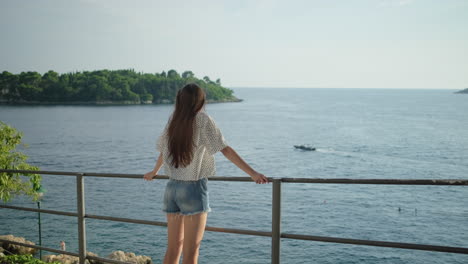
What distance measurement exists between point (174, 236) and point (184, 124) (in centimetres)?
78

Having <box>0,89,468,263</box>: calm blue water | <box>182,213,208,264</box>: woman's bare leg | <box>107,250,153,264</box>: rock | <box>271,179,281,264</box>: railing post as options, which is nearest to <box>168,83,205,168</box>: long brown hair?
<box>182,213,208,264</box>: woman's bare leg

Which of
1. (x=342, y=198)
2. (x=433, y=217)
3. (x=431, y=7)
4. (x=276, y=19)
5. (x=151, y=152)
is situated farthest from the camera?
(x=276, y=19)

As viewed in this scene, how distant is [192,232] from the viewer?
2777 millimetres

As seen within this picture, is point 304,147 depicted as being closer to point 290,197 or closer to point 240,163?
point 290,197

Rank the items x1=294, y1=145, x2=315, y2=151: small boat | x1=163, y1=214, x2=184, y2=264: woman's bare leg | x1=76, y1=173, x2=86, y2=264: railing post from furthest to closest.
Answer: x1=294, y1=145, x2=315, y2=151: small boat, x1=76, y1=173, x2=86, y2=264: railing post, x1=163, y1=214, x2=184, y2=264: woman's bare leg

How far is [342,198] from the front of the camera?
41.5 meters

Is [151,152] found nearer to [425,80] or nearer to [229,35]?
[229,35]

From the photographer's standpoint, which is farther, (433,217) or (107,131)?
(107,131)

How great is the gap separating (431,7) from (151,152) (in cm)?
10887

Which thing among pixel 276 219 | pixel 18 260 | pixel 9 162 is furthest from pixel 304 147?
pixel 276 219

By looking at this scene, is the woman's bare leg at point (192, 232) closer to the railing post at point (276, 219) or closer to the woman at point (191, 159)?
the woman at point (191, 159)

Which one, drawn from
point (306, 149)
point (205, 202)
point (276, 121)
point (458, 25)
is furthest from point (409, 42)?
point (205, 202)

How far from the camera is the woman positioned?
8.89ft

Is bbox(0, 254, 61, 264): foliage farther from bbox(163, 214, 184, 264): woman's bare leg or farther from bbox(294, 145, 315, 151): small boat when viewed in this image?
bbox(294, 145, 315, 151): small boat
